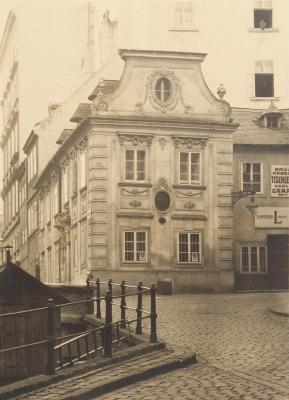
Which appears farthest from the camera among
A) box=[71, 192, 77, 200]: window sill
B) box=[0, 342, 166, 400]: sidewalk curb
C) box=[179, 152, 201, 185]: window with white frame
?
box=[71, 192, 77, 200]: window sill

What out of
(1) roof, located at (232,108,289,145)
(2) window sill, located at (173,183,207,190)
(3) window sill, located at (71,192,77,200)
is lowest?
(3) window sill, located at (71,192,77,200)

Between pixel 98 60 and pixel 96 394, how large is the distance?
2436 centimetres

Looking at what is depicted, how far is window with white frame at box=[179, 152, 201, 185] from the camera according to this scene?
87.7ft

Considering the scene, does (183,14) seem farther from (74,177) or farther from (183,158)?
(74,177)

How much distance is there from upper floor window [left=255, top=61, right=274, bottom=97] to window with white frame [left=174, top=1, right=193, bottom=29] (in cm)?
287

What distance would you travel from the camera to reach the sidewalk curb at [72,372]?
8430 millimetres

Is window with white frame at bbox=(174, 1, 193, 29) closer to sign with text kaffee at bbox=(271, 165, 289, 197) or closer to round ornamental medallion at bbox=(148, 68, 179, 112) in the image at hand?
round ornamental medallion at bbox=(148, 68, 179, 112)

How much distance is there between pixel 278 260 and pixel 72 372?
19.2 metres

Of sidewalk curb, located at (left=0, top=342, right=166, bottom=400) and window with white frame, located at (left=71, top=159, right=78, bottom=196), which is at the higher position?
window with white frame, located at (left=71, top=159, right=78, bottom=196)

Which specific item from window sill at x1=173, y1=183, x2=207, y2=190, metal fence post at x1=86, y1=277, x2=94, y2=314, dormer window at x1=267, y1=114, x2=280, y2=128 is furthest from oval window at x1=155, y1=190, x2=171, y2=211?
metal fence post at x1=86, y1=277, x2=94, y2=314

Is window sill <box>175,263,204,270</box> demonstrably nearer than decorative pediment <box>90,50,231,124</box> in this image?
Yes

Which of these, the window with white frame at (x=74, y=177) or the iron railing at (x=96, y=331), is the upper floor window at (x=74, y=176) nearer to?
the window with white frame at (x=74, y=177)

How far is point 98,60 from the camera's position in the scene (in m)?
31.6

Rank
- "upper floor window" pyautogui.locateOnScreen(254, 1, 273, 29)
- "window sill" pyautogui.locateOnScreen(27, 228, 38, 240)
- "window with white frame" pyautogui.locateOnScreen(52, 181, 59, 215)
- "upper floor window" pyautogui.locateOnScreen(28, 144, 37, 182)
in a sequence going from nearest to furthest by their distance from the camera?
1. "upper floor window" pyautogui.locateOnScreen(254, 1, 273, 29)
2. "window with white frame" pyautogui.locateOnScreen(52, 181, 59, 215)
3. "window sill" pyautogui.locateOnScreen(27, 228, 38, 240)
4. "upper floor window" pyautogui.locateOnScreen(28, 144, 37, 182)
